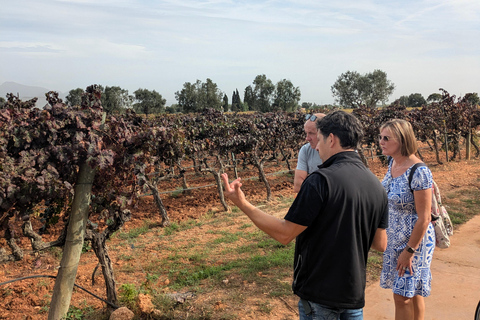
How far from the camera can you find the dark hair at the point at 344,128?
2.04 m

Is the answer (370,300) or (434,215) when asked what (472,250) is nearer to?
(370,300)

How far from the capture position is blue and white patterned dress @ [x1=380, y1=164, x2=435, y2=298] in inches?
111

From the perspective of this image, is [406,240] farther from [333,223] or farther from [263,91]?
[263,91]

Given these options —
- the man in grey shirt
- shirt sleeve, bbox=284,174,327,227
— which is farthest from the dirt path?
shirt sleeve, bbox=284,174,327,227

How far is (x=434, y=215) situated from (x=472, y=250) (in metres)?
3.48

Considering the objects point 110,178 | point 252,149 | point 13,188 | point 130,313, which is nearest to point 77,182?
point 110,178

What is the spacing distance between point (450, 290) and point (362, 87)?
47559 mm

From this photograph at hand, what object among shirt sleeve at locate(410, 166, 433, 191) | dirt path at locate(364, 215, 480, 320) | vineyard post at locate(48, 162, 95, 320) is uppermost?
shirt sleeve at locate(410, 166, 433, 191)

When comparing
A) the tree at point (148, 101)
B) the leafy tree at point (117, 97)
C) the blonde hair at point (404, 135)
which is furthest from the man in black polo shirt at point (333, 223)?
the tree at point (148, 101)

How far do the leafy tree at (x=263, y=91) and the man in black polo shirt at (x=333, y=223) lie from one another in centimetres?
5457

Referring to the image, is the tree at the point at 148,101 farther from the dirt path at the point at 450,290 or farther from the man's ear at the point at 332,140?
the man's ear at the point at 332,140

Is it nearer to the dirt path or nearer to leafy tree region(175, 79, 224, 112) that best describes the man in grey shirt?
the dirt path

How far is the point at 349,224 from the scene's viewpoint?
1.95 metres

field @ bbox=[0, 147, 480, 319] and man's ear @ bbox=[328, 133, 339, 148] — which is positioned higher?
man's ear @ bbox=[328, 133, 339, 148]
